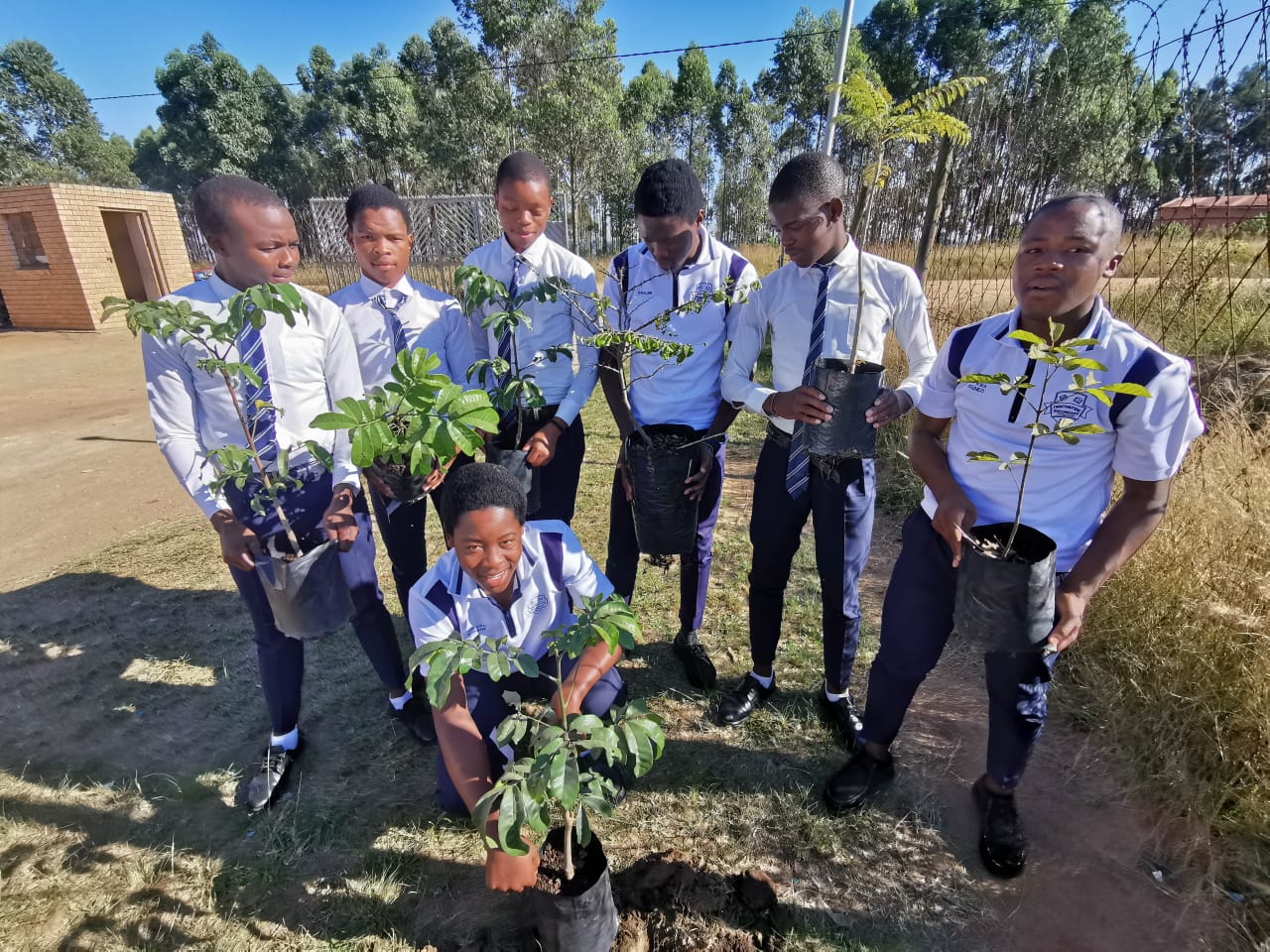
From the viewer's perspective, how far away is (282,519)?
1.95 m

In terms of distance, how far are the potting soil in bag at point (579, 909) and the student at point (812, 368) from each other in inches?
46.6

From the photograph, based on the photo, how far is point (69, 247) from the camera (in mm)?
11273

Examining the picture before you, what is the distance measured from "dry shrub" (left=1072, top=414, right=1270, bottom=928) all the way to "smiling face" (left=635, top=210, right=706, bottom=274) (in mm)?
2297

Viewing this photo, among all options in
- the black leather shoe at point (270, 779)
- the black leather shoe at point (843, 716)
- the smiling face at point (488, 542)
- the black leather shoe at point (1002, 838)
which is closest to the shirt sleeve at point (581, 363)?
the smiling face at point (488, 542)

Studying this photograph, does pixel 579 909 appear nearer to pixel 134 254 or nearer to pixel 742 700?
pixel 742 700

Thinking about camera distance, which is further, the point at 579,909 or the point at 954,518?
the point at 954,518

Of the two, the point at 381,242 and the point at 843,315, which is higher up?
the point at 381,242

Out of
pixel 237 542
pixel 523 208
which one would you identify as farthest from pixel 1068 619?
pixel 237 542

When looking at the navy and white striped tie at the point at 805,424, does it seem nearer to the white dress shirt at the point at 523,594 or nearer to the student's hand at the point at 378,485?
the white dress shirt at the point at 523,594

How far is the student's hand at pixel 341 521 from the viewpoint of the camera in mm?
2049

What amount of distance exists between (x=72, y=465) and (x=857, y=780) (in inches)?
277

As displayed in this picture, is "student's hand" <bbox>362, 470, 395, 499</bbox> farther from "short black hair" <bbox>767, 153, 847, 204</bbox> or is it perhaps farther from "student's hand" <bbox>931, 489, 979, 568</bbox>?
"student's hand" <bbox>931, 489, 979, 568</bbox>

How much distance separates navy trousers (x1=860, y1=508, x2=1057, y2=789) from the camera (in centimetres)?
178

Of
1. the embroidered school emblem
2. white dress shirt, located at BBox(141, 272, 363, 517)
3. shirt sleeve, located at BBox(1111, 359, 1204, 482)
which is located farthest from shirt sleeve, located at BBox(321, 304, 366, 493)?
shirt sleeve, located at BBox(1111, 359, 1204, 482)
